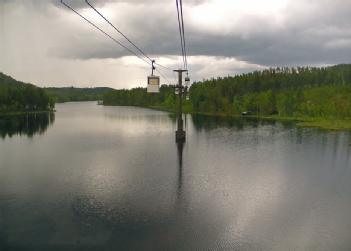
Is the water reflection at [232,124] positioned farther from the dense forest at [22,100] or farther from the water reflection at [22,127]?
the dense forest at [22,100]

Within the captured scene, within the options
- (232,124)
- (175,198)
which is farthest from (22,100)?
(175,198)

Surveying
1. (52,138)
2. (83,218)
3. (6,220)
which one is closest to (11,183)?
(6,220)

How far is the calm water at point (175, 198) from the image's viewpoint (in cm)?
2373

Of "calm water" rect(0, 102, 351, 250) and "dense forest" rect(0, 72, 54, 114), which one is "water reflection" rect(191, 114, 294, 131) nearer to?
"calm water" rect(0, 102, 351, 250)

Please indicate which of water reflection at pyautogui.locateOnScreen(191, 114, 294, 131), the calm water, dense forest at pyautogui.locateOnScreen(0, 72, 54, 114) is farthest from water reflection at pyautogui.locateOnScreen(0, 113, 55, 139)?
water reflection at pyautogui.locateOnScreen(191, 114, 294, 131)

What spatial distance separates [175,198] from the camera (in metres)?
33.0

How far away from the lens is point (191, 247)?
22.5 meters

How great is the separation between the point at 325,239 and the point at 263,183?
50.5ft

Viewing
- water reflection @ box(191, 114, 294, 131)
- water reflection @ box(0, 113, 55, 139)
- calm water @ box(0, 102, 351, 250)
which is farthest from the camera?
water reflection @ box(191, 114, 294, 131)

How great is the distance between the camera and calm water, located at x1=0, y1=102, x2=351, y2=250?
934 inches

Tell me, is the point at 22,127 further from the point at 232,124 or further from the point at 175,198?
the point at 175,198

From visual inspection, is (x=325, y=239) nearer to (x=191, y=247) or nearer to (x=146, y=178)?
(x=191, y=247)

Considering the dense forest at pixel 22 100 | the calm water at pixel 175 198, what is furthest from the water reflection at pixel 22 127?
the dense forest at pixel 22 100

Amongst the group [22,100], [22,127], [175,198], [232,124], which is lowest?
[22,127]
